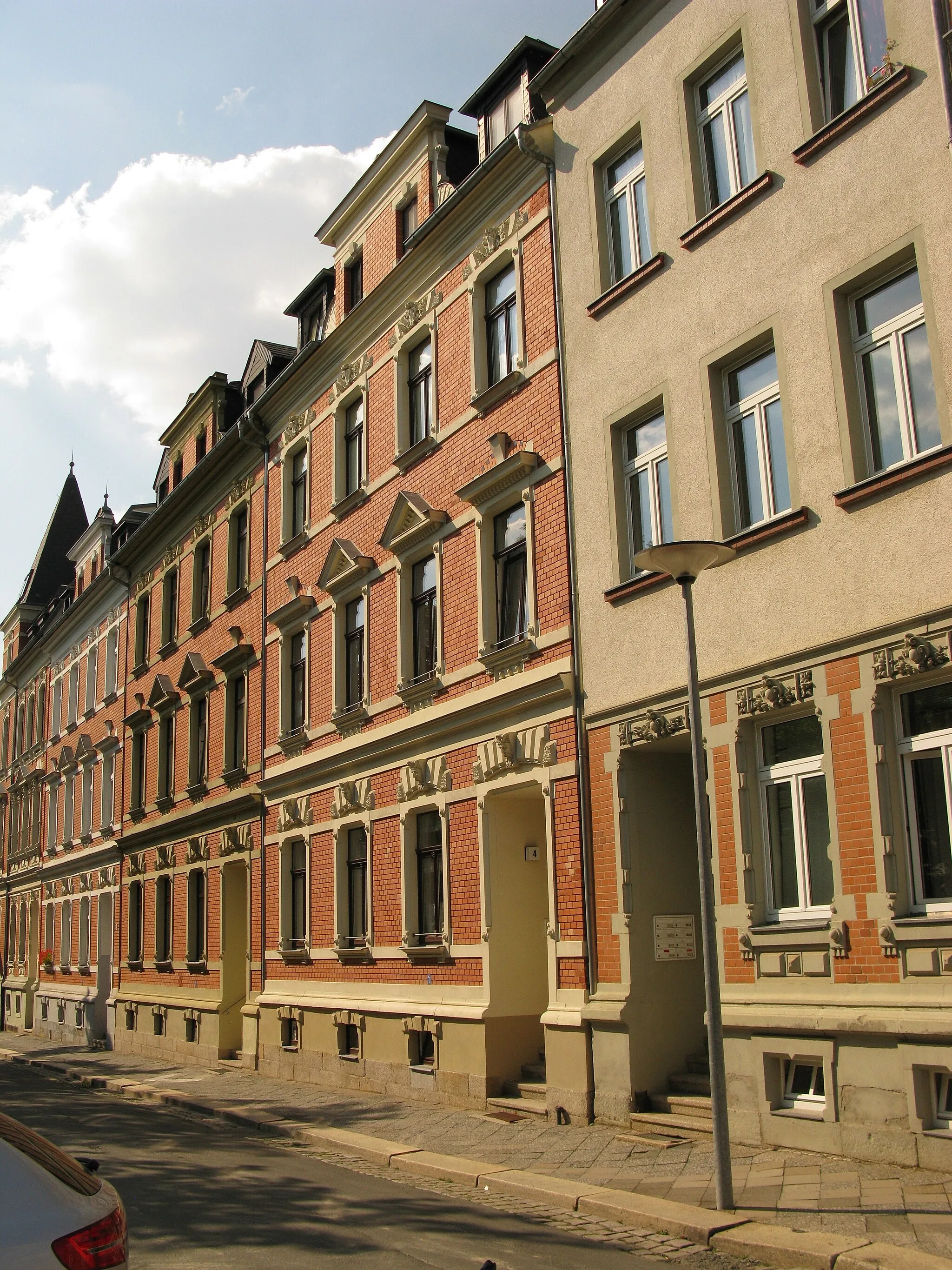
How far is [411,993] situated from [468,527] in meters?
6.42

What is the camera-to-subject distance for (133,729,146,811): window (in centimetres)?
3081

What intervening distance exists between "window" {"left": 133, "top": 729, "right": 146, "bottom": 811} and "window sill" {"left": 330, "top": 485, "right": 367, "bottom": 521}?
13058 millimetres

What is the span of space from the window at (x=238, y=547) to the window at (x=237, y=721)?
2038 mm

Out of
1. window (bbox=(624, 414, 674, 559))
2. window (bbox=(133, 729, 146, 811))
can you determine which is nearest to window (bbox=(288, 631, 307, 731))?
window (bbox=(624, 414, 674, 559))

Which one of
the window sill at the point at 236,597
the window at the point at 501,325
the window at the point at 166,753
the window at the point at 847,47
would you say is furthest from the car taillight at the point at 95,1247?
the window at the point at 166,753

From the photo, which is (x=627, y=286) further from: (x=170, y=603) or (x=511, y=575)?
(x=170, y=603)

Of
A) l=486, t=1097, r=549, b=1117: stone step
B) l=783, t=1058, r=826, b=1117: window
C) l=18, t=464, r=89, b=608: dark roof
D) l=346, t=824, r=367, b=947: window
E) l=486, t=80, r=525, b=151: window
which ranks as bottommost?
l=486, t=1097, r=549, b=1117: stone step

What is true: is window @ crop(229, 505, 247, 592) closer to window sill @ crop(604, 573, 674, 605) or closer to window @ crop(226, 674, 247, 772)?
window @ crop(226, 674, 247, 772)

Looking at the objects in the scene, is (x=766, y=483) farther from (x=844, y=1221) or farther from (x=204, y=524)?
(x=204, y=524)

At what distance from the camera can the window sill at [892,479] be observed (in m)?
9.34

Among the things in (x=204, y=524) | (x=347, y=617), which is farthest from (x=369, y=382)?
(x=204, y=524)

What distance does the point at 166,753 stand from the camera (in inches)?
1144

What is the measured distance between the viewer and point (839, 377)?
10.4 m

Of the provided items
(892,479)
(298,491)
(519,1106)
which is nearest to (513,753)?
(519,1106)
